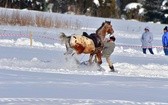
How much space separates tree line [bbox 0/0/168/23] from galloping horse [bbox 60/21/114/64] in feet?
105

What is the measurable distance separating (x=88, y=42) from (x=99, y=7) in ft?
129

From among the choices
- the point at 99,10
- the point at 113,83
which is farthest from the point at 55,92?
the point at 99,10

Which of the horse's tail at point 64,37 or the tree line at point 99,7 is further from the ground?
the horse's tail at point 64,37

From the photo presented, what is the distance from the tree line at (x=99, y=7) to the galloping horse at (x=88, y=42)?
32.1 metres

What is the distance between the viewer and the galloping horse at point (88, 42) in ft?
50.6

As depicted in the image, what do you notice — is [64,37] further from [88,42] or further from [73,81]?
[73,81]

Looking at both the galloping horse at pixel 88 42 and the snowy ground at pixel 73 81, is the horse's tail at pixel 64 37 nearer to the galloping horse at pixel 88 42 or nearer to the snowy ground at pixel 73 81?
the galloping horse at pixel 88 42

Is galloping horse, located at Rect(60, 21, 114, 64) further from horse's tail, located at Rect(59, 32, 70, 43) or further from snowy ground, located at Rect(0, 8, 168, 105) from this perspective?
snowy ground, located at Rect(0, 8, 168, 105)

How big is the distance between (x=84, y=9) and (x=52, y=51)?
32862 millimetres

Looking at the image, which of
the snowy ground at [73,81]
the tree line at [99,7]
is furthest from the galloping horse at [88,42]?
the tree line at [99,7]

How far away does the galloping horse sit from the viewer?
50.6 feet

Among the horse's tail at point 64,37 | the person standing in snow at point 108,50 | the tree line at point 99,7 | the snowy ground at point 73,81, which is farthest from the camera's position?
the tree line at point 99,7

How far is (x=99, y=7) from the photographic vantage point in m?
54.5

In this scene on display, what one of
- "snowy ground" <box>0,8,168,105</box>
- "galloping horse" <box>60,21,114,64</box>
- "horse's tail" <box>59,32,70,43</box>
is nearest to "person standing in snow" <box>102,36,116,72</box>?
"galloping horse" <box>60,21,114,64</box>
